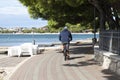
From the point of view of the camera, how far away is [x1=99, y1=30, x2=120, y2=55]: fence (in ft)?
58.9

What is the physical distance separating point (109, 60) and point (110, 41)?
174 centimetres

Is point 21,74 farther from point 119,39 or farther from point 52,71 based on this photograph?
point 119,39

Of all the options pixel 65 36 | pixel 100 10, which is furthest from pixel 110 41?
pixel 100 10

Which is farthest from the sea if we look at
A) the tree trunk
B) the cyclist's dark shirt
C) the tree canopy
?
the cyclist's dark shirt

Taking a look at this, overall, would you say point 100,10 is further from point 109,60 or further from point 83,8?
point 109,60

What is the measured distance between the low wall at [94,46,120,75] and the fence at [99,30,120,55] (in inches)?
14.0

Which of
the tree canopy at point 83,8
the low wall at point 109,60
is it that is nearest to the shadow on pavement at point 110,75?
the low wall at point 109,60

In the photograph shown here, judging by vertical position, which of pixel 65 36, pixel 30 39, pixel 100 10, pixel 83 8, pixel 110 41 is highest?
pixel 83 8

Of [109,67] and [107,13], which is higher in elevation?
[107,13]

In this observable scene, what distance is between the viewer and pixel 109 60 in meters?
17.9

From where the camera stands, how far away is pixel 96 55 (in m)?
22.2

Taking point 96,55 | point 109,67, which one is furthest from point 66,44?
point 109,67

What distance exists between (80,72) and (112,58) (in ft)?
4.52

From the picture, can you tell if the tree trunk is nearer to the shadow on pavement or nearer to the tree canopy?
the tree canopy
